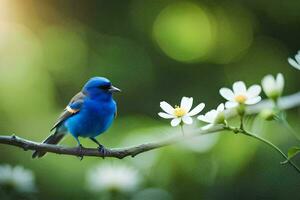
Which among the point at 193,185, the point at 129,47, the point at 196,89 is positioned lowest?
the point at 193,185

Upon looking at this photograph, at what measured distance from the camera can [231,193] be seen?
212cm

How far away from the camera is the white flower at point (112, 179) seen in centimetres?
145

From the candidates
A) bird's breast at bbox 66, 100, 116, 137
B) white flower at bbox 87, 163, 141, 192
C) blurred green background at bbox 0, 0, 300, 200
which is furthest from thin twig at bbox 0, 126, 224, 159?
blurred green background at bbox 0, 0, 300, 200

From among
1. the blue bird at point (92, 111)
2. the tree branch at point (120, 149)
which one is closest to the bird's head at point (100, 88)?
the blue bird at point (92, 111)

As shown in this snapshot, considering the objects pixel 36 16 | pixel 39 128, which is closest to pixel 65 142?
pixel 39 128

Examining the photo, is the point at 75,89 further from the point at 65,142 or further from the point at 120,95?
the point at 65,142

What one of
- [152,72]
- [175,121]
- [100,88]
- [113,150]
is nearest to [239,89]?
[175,121]

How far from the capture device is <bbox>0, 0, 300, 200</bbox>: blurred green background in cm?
192

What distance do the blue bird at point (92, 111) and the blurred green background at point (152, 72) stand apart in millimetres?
158

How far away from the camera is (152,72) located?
12.1 ft

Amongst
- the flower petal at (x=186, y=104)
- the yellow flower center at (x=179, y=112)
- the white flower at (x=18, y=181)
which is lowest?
the white flower at (x=18, y=181)

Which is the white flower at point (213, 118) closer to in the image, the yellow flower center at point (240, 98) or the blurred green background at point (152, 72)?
the yellow flower center at point (240, 98)

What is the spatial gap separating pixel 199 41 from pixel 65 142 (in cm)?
162

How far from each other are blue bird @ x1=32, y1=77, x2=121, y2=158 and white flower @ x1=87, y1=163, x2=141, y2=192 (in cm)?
9
